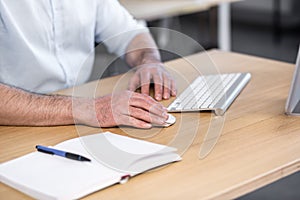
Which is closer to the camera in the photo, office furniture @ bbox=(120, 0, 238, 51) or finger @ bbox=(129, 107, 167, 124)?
finger @ bbox=(129, 107, 167, 124)

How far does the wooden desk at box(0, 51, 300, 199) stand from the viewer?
119 cm

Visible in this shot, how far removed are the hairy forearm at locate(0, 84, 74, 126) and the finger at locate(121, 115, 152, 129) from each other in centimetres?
15

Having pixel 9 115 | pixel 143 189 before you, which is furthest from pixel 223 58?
pixel 143 189

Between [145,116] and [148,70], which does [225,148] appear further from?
[148,70]

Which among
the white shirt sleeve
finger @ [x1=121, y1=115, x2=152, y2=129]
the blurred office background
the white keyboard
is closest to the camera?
finger @ [x1=121, y1=115, x2=152, y2=129]

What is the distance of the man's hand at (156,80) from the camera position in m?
1.74

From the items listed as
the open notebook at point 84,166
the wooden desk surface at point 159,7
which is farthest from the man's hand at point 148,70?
the wooden desk surface at point 159,7

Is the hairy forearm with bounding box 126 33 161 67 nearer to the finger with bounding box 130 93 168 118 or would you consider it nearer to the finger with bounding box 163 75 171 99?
the finger with bounding box 163 75 171 99

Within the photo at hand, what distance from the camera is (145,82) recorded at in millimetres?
1789

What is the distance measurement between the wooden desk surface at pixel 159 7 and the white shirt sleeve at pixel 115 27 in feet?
4.33

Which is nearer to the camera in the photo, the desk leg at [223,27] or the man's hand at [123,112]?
the man's hand at [123,112]

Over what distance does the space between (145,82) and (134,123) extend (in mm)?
314

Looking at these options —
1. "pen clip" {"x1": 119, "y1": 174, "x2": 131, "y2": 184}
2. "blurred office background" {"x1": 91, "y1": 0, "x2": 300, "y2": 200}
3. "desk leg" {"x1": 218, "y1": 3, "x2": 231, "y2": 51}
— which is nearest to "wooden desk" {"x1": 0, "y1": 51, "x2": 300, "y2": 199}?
"pen clip" {"x1": 119, "y1": 174, "x2": 131, "y2": 184}

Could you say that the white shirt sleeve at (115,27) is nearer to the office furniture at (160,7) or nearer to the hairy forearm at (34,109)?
the hairy forearm at (34,109)
